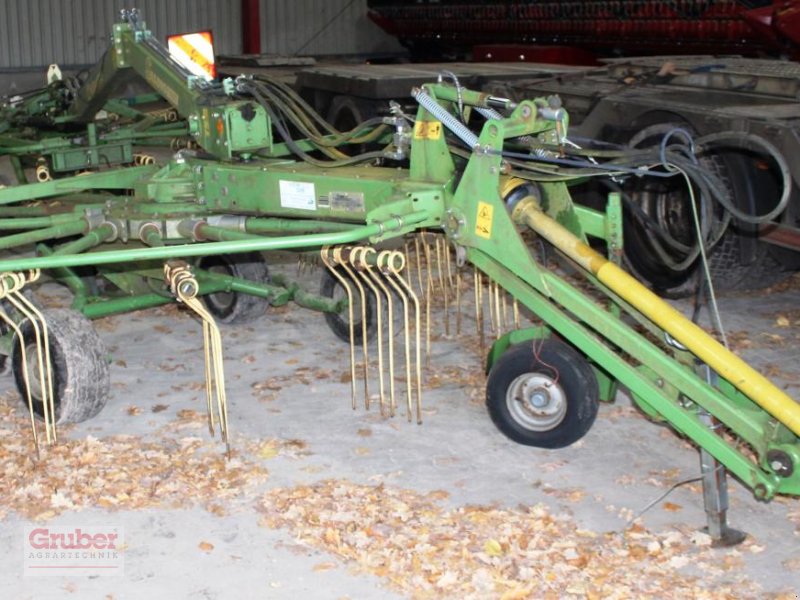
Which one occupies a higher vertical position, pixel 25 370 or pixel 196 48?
pixel 196 48

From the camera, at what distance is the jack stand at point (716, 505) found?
14.3 feet

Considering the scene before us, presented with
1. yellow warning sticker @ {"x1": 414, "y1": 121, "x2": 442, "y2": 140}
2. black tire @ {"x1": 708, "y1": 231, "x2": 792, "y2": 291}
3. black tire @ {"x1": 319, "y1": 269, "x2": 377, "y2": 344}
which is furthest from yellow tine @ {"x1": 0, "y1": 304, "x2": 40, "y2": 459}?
black tire @ {"x1": 708, "y1": 231, "x2": 792, "y2": 291}

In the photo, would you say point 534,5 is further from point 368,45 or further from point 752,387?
point 752,387

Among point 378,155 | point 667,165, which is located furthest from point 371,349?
point 667,165

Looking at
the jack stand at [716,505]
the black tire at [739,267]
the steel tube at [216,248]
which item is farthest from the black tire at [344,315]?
the jack stand at [716,505]

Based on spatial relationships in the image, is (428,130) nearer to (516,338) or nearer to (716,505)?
(516,338)

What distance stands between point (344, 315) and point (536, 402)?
5.81 ft

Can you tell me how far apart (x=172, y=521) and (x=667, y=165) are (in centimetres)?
239

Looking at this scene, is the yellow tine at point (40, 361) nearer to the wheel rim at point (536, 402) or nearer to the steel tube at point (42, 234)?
the steel tube at point (42, 234)

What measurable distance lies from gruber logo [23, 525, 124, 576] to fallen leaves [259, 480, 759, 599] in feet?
1.97

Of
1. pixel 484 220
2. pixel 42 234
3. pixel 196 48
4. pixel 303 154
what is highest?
Result: pixel 196 48

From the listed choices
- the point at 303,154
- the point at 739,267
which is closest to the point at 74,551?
the point at 303,154

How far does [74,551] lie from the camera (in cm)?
429

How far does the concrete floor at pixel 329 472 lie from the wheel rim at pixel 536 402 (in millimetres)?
140
